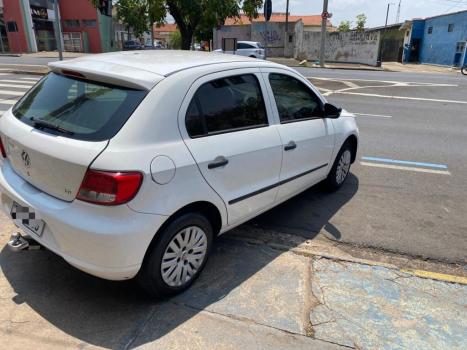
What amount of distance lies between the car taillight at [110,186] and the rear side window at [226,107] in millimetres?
598

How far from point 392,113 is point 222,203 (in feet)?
28.5

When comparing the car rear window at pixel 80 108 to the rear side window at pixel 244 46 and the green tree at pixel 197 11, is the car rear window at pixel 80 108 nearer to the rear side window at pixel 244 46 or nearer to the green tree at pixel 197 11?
the green tree at pixel 197 11

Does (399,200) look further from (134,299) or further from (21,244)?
(21,244)

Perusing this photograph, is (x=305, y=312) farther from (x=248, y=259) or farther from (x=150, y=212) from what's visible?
(x=150, y=212)

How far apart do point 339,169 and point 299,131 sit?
137cm

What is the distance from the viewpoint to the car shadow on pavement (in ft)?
8.70

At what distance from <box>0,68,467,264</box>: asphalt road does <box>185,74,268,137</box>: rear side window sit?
1302 millimetres

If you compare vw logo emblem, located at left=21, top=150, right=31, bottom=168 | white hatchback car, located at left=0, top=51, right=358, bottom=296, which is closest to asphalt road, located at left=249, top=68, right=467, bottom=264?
white hatchback car, located at left=0, top=51, right=358, bottom=296

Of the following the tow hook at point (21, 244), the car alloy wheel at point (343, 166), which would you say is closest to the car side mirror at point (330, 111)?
the car alloy wheel at point (343, 166)

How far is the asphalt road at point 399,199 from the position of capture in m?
4.09

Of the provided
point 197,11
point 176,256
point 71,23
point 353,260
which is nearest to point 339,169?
Result: point 353,260

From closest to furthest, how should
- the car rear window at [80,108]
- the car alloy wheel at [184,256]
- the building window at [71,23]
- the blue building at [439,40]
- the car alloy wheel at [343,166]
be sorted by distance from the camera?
the car rear window at [80,108] → the car alloy wheel at [184,256] → the car alloy wheel at [343,166] → the blue building at [439,40] → the building window at [71,23]

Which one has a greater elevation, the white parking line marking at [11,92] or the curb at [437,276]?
the white parking line marking at [11,92]

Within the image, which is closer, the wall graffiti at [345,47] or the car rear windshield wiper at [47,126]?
the car rear windshield wiper at [47,126]
